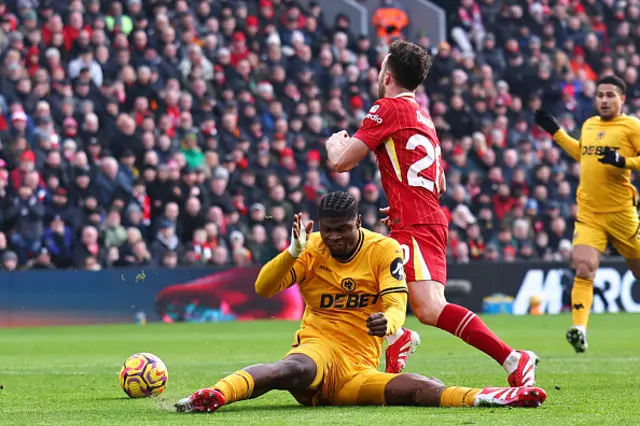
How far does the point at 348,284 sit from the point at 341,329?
0.28 meters

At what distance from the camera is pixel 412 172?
873 centimetres

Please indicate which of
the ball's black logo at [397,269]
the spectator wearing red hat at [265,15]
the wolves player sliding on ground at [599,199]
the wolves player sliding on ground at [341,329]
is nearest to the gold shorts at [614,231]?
the wolves player sliding on ground at [599,199]

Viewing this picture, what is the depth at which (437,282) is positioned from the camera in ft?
27.8

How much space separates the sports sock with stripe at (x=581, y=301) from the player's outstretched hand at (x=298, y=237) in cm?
543

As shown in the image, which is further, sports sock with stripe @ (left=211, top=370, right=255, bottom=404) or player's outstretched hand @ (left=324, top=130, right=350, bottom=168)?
player's outstretched hand @ (left=324, top=130, right=350, bottom=168)

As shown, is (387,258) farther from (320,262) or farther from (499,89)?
(499,89)

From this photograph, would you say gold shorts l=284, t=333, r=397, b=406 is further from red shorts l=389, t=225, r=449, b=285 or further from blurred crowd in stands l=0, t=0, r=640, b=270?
blurred crowd in stands l=0, t=0, r=640, b=270

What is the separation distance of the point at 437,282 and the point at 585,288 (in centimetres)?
439

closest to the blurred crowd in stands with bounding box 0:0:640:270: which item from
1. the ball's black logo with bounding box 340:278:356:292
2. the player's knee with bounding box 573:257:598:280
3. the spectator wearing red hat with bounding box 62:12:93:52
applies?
the spectator wearing red hat with bounding box 62:12:93:52

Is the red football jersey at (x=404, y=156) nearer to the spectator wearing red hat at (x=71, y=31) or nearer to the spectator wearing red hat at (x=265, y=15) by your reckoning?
the spectator wearing red hat at (x=71, y=31)

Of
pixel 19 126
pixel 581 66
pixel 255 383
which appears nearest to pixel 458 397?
pixel 255 383

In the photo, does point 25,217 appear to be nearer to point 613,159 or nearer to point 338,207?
point 613,159

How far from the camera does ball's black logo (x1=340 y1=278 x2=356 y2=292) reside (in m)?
7.86

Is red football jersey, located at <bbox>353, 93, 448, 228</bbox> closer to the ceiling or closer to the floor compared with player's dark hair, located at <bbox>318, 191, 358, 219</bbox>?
closer to the ceiling
